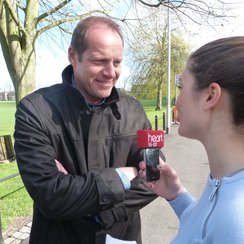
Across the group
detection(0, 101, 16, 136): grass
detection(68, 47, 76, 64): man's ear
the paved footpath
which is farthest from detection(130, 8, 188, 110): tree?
detection(68, 47, 76, 64): man's ear

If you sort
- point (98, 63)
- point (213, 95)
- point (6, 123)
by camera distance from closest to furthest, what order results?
point (213, 95) → point (98, 63) → point (6, 123)

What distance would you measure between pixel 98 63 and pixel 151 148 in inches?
23.0

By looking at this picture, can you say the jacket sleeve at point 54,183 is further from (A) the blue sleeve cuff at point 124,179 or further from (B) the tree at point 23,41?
(B) the tree at point 23,41

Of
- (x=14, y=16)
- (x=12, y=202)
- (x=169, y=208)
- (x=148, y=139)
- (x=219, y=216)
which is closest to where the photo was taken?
(x=219, y=216)

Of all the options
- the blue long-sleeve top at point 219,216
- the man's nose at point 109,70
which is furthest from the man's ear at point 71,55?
the blue long-sleeve top at point 219,216

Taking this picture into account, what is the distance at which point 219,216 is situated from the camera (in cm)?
115

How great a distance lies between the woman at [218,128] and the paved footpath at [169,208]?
11.4ft

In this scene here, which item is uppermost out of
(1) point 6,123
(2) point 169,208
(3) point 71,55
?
(3) point 71,55

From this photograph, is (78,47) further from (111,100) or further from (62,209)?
(62,209)

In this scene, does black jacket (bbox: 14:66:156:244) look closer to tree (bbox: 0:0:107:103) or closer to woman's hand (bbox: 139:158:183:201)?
woman's hand (bbox: 139:158:183:201)

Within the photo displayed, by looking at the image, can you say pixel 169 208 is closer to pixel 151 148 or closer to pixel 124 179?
pixel 124 179

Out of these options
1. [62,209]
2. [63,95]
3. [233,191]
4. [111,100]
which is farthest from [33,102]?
[233,191]

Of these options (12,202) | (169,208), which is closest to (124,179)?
(169,208)

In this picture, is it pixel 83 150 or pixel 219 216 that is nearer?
pixel 219 216
